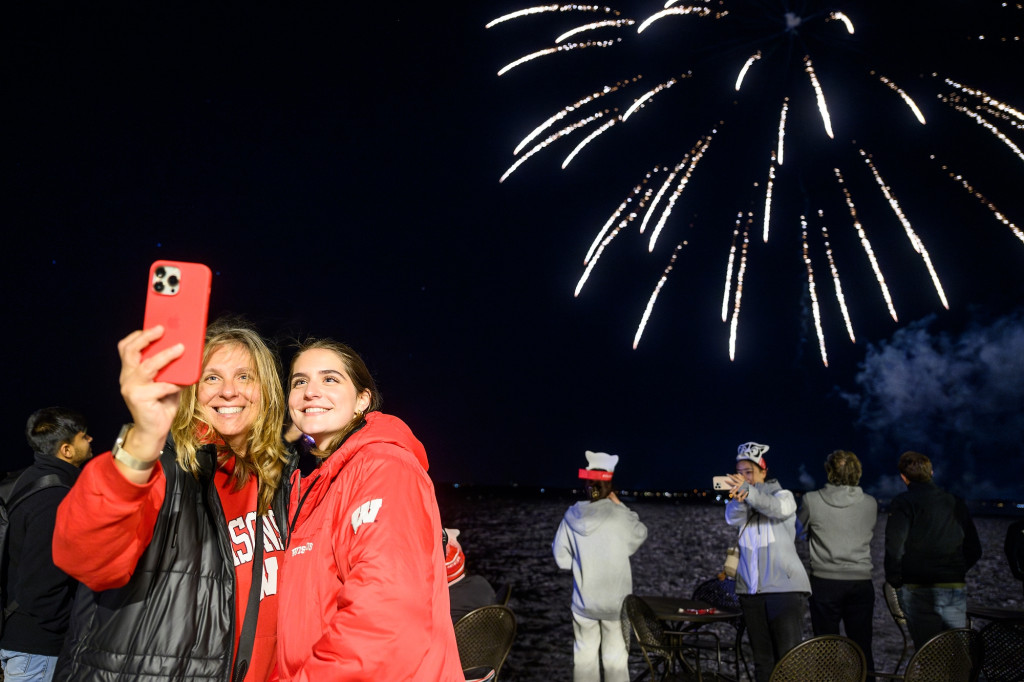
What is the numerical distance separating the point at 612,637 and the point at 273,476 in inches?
226

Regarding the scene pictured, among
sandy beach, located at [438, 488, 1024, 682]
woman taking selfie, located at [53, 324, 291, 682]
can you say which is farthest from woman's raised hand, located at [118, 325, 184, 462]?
sandy beach, located at [438, 488, 1024, 682]

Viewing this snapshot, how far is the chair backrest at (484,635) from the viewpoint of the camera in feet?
18.1

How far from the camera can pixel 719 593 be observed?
825 cm

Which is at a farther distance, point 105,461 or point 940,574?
point 940,574

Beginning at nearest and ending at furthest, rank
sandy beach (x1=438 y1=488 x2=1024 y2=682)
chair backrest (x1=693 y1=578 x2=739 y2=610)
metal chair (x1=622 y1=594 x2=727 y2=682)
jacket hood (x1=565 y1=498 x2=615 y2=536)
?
metal chair (x1=622 y1=594 x2=727 y2=682) → jacket hood (x1=565 y1=498 x2=615 y2=536) → chair backrest (x1=693 y1=578 x2=739 y2=610) → sandy beach (x1=438 y1=488 x2=1024 y2=682)

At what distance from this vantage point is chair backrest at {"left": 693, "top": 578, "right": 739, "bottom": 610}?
815 cm

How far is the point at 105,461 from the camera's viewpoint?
187cm

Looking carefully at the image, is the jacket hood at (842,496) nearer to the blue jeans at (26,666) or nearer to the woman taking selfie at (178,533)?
the woman taking selfie at (178,533)

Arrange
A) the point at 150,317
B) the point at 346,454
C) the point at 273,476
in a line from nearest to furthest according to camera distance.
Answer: the point at 150,317
the point at 346,454
the point at 273,476

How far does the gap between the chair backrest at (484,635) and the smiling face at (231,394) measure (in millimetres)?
3288

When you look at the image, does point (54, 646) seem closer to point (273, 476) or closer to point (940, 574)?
point (273, 476)

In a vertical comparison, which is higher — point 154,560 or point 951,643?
point 154,560

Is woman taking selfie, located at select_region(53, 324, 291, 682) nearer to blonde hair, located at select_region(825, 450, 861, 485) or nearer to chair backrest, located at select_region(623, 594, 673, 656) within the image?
chair backrest, located at select_region(623, 594, 673, 656)

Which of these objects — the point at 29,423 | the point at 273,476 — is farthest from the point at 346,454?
the point at 29,423
